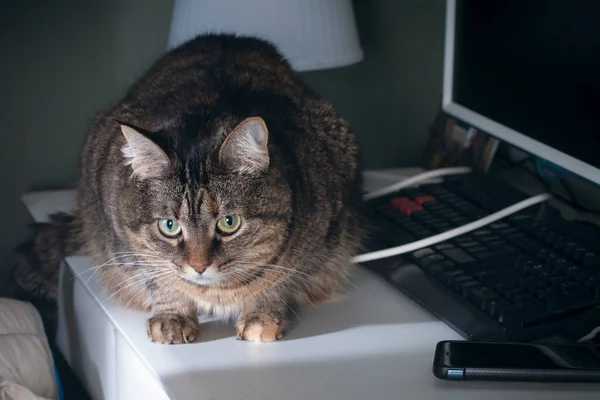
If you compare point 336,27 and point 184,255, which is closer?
point 184,255

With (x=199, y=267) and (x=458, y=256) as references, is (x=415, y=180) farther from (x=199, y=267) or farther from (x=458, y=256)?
(x=199, y=267)

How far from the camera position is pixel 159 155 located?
99cm

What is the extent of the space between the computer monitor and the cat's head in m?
0.43

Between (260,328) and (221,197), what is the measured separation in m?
0.17

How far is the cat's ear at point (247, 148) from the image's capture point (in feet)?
3.17

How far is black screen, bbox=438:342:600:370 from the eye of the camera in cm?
89

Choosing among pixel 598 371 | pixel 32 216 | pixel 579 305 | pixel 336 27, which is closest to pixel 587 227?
pixel 579 305

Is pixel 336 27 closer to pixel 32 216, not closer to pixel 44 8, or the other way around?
pixel 44 8

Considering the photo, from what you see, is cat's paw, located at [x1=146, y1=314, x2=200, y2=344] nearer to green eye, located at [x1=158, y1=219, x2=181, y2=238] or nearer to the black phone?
green eye, located at [x1=158, y1=219, x2=181, y2=238]

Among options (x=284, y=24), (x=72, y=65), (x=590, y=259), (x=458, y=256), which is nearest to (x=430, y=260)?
(x=458, y=256)

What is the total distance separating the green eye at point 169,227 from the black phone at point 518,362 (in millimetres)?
342

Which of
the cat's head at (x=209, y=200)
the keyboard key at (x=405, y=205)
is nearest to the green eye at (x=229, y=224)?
the cat's head at (x=209, y=200)

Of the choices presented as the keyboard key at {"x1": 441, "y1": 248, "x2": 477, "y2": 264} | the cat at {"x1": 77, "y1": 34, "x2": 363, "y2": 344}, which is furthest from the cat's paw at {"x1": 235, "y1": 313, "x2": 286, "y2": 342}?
the keyboard key at {"x1": 441, "y1": 248, "x2": 477, "y2": 264}

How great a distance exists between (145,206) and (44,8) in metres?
0.60
